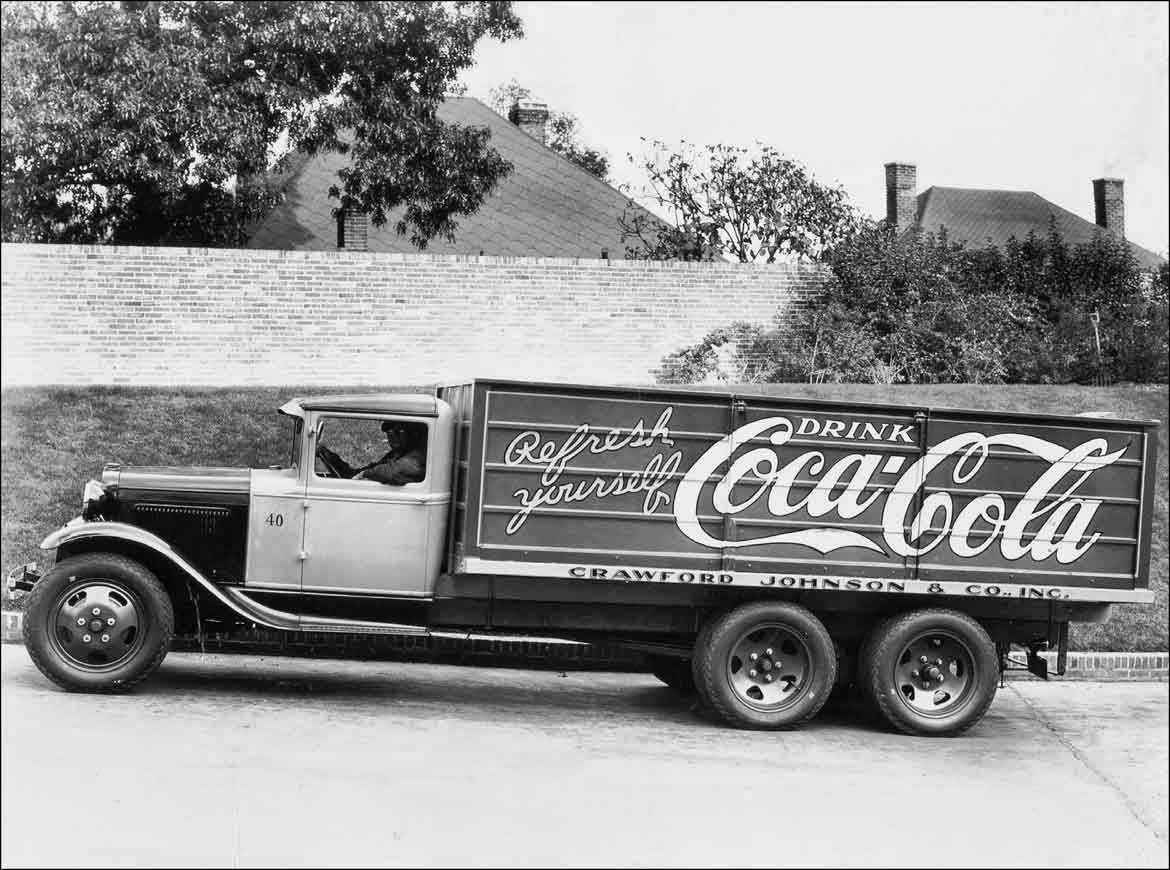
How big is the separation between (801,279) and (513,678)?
8935mm


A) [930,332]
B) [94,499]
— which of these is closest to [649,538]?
[94,499]

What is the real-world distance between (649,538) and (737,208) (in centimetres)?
1103

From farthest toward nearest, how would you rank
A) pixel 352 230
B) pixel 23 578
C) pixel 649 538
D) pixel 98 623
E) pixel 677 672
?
pixel 352 230 < pixel 677 672 < pixel 23 578 < pixel 649 538 < pixel 98 623

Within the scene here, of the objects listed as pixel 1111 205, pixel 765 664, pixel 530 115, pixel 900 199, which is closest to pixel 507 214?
pixel 530 115

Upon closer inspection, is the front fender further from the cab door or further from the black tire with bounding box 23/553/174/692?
the cab door

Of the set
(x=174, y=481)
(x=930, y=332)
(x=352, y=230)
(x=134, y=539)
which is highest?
(x=352, y=230)

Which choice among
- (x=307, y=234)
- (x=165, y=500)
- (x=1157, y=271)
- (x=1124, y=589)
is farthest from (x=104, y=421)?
(x=1157, y=271)

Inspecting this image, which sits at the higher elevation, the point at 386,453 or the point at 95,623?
the point at 386,453

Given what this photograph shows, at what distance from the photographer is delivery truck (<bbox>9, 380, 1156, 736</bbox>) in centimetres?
812

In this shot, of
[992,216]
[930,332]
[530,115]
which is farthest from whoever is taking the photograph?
[530,115]

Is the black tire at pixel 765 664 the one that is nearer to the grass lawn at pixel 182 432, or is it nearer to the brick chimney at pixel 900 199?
the grass lawn at pixel 182 432

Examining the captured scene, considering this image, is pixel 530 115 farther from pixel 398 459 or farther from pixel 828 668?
pixel 828 668

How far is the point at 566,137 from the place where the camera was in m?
24.7

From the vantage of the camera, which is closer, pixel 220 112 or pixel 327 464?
pixel 327 464
